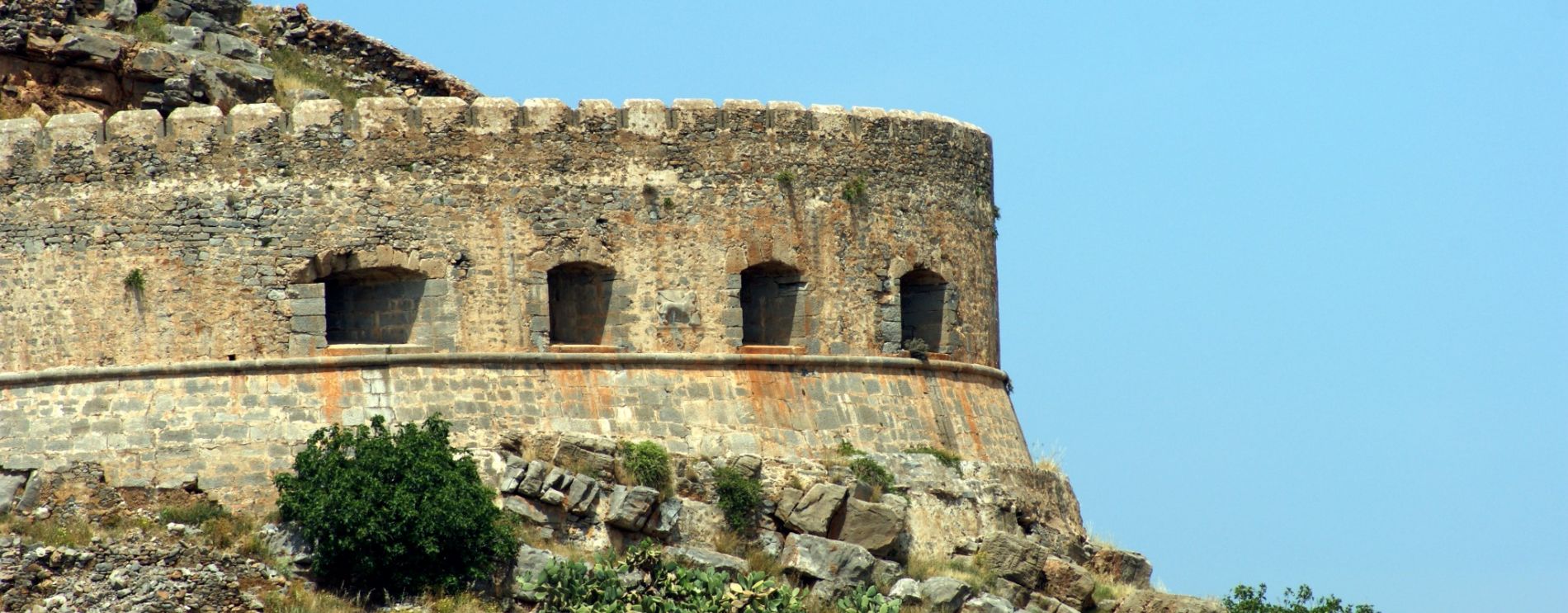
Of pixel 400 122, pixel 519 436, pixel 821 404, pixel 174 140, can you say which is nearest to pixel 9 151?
pixel 174 140

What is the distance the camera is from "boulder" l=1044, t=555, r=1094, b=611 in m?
26.3

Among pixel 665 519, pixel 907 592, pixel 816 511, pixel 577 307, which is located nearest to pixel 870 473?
pixel 816 511

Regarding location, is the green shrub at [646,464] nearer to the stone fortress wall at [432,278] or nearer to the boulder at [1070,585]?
the stone fortress wall at [432,278]

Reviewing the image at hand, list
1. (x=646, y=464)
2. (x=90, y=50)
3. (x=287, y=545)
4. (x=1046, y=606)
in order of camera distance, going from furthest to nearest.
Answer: (x=90, y=50) < (x=1046, y=606) < (x=646, y=464) < (x=287, y=545)

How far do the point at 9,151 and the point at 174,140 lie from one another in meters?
1.64

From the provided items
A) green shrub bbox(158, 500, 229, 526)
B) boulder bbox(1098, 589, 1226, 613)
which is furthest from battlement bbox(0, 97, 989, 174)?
boulder bbox(1098, 589, 1226, 613)

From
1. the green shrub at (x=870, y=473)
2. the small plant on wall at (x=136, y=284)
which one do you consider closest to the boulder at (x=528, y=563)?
the green shrub at (x=870, y=473)

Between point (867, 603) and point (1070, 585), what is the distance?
2.53m

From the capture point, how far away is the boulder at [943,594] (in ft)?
82.7

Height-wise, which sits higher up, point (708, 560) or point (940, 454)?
point (940, 454)

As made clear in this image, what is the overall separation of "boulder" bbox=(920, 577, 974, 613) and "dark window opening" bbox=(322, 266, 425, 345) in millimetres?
5216

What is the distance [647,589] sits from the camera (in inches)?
955

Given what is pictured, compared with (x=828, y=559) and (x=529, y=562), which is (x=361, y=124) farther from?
(x=828, y=559)

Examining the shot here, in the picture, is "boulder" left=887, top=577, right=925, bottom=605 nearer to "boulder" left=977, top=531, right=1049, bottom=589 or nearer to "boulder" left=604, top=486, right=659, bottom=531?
"boulder" left=977, top=531, right=1049, bottom=589
